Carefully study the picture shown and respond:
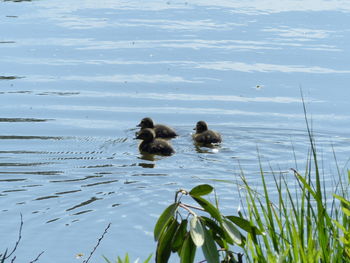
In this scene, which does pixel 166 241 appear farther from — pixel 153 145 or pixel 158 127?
pixel 158 127

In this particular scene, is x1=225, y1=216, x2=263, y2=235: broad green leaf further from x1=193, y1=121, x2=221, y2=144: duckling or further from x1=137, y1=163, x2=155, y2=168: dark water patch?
x1=193, y1=121, x2=221, y2=144: duckling

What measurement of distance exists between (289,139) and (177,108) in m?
1.76

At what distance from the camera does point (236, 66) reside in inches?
498

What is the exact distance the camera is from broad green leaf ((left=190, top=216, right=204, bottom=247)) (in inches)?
138

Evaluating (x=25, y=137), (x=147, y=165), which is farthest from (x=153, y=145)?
(x=25, y=137)

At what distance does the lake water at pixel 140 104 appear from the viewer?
24.2 feet

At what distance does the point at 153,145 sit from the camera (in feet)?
31.8

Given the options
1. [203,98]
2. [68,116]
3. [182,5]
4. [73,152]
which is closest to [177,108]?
[203,98]

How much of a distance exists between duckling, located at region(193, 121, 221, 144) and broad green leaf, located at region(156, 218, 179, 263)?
5.67 metres

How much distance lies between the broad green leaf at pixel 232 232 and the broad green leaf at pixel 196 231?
5.3 inches

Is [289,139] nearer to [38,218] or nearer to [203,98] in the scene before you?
[203,98]

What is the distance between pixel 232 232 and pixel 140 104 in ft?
24.5

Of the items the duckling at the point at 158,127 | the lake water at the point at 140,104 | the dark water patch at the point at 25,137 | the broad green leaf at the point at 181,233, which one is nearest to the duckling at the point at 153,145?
the lake water at the point at 140,104

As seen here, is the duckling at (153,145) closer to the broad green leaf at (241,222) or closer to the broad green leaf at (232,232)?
the broad green leaf at (241,222)
